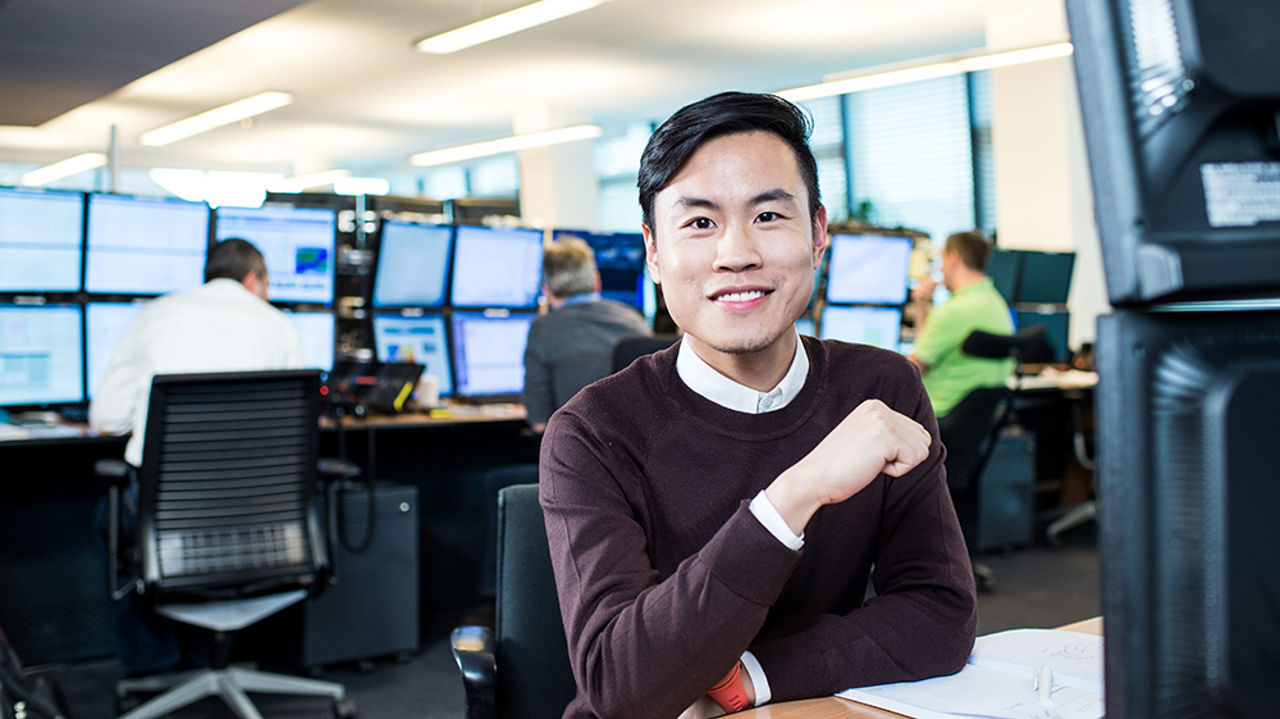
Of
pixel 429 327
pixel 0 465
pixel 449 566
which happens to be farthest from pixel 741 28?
pixel 0 465

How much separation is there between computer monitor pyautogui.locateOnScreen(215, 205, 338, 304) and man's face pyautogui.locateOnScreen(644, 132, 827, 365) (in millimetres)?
3042

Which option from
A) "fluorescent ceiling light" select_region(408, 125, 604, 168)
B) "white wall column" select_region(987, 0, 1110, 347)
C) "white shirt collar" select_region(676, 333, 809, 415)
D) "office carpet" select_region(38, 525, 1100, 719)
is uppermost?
"fluorescent ceiling light" select_region(408, 125, 604, 168)

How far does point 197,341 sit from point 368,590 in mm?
976

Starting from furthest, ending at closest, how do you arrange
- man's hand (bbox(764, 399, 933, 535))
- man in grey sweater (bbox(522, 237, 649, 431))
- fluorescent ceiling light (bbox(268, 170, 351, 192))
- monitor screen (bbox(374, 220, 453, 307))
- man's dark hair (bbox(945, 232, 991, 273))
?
fluorescent ceiling light (bbox(268, 170, 351, 192)) → man's dark hair (bbox(945, 232, 991, 273)) → monitor screen (bbox(374, 220, 453, 307)) → man in grey sweater (bbox(522, 237, 649, 431)) → man's hand (bbox(764, 399, 933, 535))

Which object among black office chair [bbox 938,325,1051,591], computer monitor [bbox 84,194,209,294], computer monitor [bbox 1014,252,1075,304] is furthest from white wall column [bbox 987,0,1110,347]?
computer monitor [bbox 84,194,209,294]

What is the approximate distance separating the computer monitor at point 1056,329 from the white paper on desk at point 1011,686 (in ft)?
16.2

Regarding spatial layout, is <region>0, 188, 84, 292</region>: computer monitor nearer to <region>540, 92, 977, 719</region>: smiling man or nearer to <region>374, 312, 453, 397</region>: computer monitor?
<region>374, 312, 453, 397</region>: computer monitor

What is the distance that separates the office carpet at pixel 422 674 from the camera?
10.2ft

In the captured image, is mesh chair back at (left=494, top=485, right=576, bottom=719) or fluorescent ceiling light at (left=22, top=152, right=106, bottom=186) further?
A: fluorescent ceiling light at (left=22, top=152, right=106, bottom=186)

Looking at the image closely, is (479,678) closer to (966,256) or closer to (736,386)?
(736,386)

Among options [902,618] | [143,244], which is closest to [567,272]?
[143,244]

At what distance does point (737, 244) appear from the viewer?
1.12 m

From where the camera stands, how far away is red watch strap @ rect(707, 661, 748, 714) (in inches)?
40.1

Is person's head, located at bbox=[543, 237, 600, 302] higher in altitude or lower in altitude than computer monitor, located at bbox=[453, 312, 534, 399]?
higher
